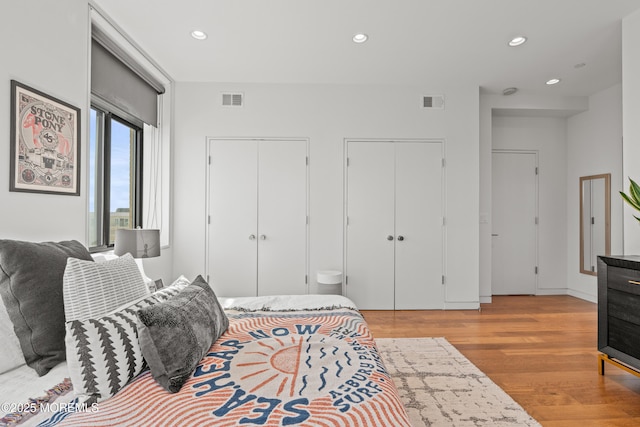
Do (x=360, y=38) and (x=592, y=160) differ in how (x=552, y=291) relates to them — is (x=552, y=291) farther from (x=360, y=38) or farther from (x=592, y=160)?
(x=360, y=38)

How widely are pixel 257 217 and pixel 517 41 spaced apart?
3166mm

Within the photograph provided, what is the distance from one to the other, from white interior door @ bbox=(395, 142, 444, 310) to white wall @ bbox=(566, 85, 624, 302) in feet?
7.28

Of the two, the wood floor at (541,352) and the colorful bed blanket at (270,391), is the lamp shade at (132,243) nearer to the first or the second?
the colorful bed blanket at (270,391)

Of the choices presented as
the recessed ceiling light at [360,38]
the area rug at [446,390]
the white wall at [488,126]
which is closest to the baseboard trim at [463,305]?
the white wall at [488,126]

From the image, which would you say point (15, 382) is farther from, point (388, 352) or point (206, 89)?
point (206, 89)

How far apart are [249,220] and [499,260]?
362 centimetres

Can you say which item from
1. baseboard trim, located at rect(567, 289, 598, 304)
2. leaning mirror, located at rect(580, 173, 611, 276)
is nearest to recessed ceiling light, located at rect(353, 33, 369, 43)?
leaning mirror, located at rect(580, 173, 611, 276)

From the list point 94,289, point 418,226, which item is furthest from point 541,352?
point 94,289

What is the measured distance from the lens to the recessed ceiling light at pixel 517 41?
3.01 meters

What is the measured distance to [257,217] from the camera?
158 inches

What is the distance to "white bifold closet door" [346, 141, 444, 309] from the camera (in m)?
4.05

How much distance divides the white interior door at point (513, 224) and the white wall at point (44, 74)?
4.92 meters

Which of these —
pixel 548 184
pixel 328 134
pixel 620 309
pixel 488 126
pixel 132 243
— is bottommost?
pixel 620 309

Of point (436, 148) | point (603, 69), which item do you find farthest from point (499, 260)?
point (603, 69)
